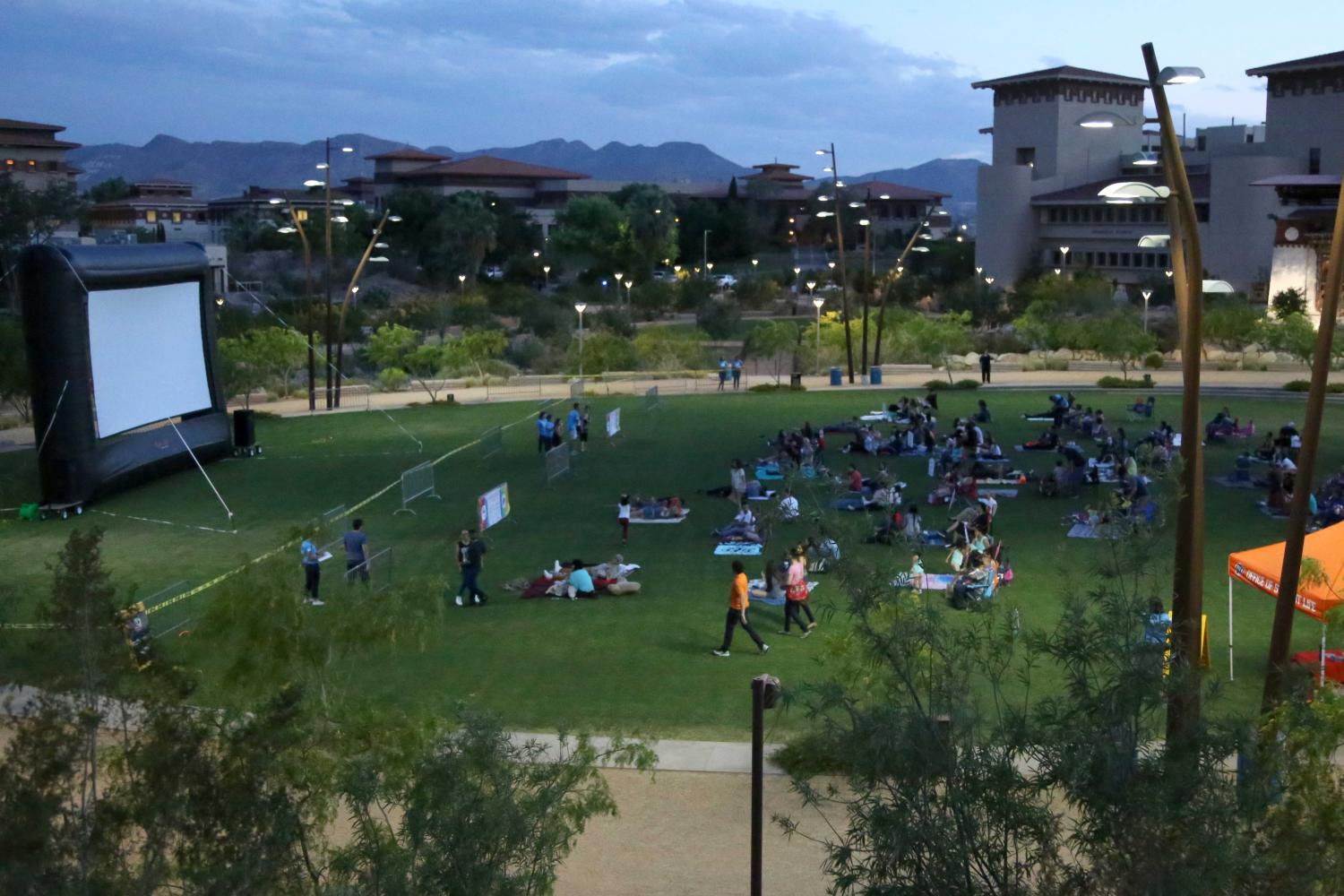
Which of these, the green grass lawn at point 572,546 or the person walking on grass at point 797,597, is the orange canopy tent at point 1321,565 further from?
the person walking on grass at point 797,597

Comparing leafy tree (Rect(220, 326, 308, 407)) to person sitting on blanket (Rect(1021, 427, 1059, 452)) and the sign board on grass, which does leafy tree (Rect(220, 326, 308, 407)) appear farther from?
person sitting on blanket (Rect(1021, 427, 1059, 452))

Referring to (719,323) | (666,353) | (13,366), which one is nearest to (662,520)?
(13,366)

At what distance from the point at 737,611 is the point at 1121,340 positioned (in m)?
35.9

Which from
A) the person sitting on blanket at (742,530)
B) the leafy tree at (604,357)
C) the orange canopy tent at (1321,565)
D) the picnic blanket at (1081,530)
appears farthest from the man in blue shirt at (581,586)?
the leafy tree at (604,357)

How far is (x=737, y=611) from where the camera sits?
1742 centimetres

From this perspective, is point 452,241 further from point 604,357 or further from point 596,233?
point 604,357

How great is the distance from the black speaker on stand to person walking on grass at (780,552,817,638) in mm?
19743

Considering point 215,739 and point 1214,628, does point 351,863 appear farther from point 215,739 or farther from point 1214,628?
point 1214,628

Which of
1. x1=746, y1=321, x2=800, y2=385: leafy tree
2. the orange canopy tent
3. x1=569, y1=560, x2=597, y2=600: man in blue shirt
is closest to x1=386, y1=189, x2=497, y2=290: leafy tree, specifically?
x1=746, y1=321, x2=800, y2=385: leafy tree

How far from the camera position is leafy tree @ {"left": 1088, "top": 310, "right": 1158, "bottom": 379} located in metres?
49.8

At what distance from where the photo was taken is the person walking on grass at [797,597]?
18.0m

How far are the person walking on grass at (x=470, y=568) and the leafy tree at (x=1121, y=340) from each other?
32.8 metres

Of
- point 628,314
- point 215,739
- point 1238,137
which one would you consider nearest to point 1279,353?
point 628,314

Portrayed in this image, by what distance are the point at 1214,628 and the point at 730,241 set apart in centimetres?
11987
